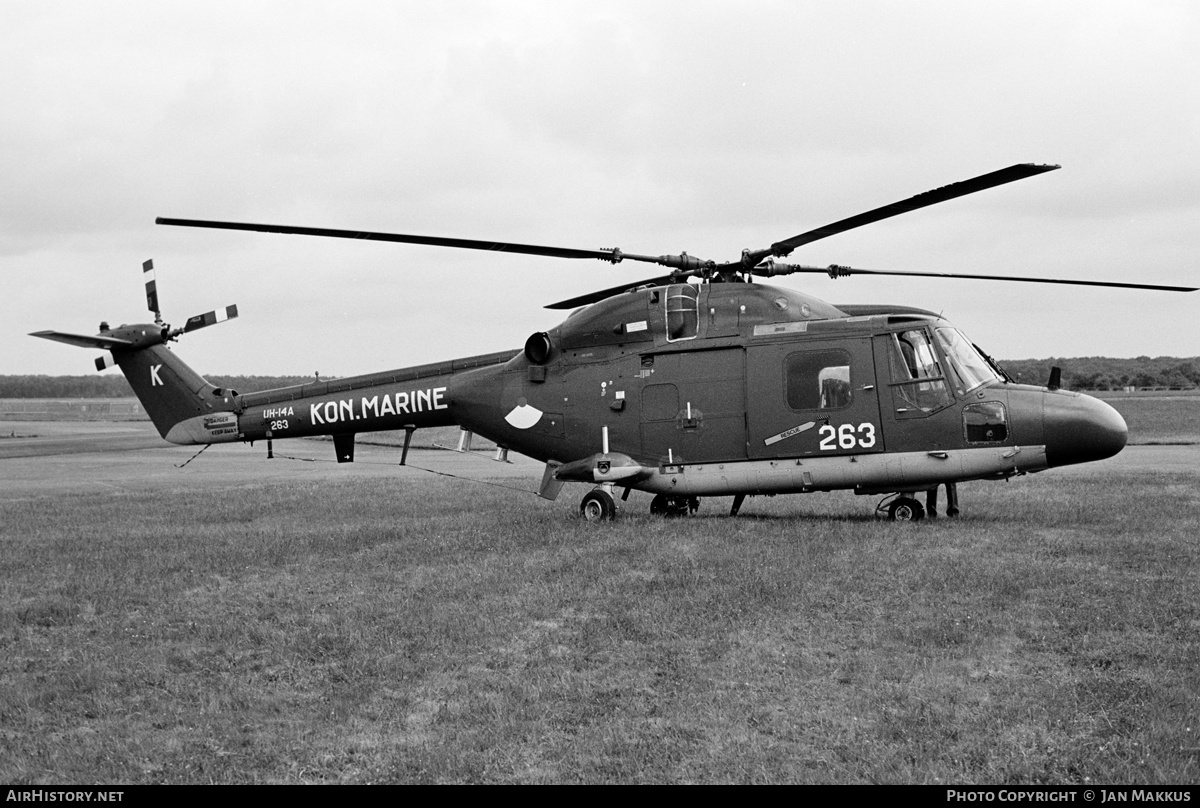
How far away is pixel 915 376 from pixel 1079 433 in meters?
2.29

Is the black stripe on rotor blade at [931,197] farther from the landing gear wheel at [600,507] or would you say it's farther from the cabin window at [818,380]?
the landing gear wheel at [600,507]

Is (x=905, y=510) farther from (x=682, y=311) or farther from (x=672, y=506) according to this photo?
(x=682, y=311)

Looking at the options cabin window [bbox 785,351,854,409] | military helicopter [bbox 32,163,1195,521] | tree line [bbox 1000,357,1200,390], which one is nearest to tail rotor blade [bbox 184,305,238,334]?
military helicopter [bbox 32,163,1195,521]

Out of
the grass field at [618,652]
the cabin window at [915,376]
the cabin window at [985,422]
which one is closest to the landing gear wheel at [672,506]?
the grass field at [618,652]

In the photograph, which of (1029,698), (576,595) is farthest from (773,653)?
(576,595)

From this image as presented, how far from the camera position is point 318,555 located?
13.9 m

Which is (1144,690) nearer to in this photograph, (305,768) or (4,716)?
(305,768)

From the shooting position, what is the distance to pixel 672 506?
17.3 metres

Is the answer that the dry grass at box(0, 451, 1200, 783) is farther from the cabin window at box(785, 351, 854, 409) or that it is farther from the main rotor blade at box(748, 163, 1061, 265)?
the main rotor blade at box(748, 163, 1061, 265)

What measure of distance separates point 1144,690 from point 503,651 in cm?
499

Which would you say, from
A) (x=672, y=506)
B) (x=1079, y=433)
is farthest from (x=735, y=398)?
(x=1079, y=433)

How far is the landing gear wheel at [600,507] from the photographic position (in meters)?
16.3

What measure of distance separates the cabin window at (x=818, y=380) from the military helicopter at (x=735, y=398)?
0.8 inches
